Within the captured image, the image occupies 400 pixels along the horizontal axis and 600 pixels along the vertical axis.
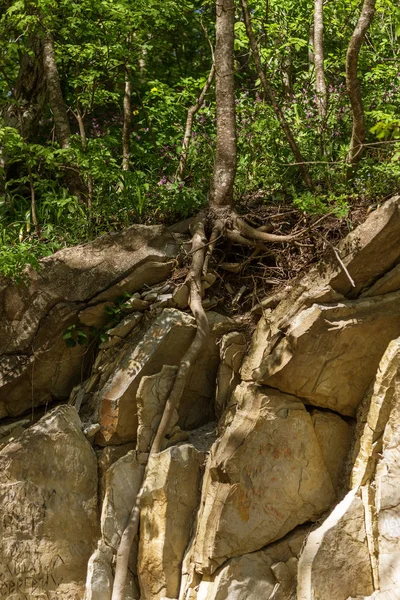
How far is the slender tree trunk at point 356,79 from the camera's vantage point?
6551 mm

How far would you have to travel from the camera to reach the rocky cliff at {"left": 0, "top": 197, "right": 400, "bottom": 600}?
218 inches

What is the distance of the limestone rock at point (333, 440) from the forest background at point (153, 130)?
1727 millimetres

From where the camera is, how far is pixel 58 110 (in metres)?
8.30

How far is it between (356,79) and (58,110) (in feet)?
11.3

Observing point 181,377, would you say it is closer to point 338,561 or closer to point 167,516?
point 167,516

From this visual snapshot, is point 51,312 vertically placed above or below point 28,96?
below

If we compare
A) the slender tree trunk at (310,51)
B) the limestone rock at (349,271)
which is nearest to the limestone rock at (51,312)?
the limestone rock at (349,271)

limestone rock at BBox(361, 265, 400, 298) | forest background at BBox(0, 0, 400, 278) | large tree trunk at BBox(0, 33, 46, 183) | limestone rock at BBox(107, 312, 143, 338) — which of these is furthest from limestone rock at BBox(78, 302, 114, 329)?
large tree trunk at BBox(0, 33, 46, 183)

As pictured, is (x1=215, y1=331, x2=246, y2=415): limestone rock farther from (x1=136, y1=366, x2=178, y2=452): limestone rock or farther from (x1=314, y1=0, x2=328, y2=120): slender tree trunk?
(x1=314, y1=0, x2=328, y2=120): slender tree trunk

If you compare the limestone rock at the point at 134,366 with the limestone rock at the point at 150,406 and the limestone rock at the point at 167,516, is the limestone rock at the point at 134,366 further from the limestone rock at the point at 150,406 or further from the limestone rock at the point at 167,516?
the limestone rock at the point at 167,516

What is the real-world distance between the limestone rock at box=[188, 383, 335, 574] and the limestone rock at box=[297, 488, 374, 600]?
0.98 ft

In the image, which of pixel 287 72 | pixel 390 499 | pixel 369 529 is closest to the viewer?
pixel 390 499

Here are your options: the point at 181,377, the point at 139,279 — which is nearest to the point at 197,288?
the point at 139,279

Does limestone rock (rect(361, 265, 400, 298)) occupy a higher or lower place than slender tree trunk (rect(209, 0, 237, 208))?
lower
